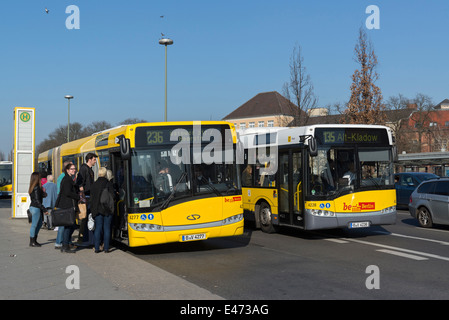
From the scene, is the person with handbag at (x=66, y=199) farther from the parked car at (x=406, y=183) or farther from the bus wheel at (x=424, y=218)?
the parked car at (x=406, y=183)

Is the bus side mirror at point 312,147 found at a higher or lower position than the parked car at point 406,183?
higher

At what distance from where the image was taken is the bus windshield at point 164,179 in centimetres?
1055

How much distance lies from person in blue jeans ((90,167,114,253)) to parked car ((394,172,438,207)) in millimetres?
15481

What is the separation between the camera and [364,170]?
1277 centimetres

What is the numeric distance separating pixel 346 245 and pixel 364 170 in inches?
76.6

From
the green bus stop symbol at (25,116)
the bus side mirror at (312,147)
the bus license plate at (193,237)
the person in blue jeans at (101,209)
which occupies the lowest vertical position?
the bus license plate at (193,237)

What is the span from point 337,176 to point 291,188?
136 cm

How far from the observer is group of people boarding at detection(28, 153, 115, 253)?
36.0 feet

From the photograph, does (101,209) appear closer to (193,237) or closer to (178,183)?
(178,183)

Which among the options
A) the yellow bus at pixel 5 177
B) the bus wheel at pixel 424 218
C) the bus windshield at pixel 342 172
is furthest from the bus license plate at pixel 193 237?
the yellow bus at pixel 5 177

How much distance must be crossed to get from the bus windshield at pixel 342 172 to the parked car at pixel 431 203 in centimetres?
352

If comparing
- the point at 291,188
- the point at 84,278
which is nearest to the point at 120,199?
the point at 84,278

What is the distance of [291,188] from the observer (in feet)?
44.0
